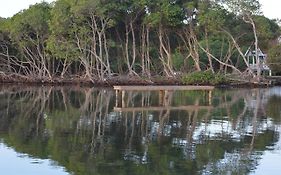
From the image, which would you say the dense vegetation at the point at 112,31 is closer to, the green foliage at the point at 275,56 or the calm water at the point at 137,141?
the green foliage at the point at 275,56

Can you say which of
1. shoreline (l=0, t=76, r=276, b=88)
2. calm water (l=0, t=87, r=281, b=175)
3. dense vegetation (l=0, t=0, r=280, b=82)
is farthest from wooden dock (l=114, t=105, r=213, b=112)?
dense vegetation (l=0, t=0, r=280, b=82)

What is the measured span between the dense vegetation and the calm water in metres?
23.0

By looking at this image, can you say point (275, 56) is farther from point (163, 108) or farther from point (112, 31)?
point (163, 108)

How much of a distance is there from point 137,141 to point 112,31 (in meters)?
38.2

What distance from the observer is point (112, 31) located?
5162 cm

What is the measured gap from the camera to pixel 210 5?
46.5 meters

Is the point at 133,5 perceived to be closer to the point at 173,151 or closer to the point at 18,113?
the point at 18,113

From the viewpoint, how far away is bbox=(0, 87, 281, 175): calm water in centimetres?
1083

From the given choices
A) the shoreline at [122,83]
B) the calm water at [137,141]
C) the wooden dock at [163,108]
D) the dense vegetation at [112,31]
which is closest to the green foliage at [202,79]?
the shoreline at [122,83]

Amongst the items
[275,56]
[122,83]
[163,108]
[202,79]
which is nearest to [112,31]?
[122,83]

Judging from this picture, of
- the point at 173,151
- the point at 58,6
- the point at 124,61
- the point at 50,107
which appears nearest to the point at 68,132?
the point at 173,151

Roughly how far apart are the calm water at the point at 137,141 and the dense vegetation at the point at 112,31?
75.4 feet

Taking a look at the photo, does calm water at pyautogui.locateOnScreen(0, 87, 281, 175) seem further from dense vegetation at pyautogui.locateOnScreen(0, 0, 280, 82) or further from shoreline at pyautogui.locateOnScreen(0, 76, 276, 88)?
dense vegetation at pyautogui.locateOnScreen(0, 0, 280, 82)

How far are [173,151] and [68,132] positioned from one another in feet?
13.0
